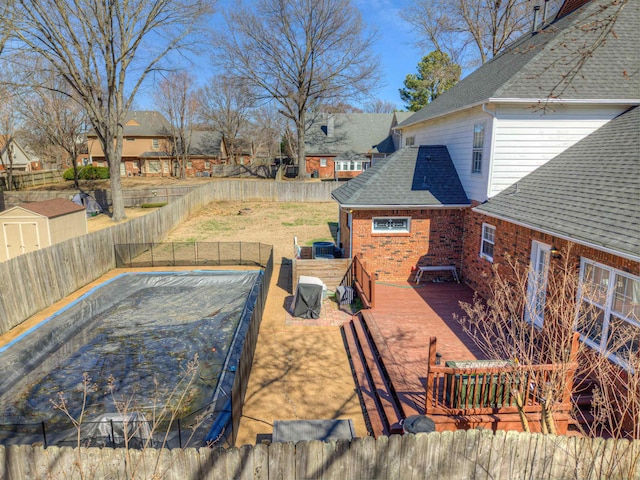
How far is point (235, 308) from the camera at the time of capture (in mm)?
12773

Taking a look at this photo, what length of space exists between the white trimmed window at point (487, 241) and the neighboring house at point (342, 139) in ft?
103

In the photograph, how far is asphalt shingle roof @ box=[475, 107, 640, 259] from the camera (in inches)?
267

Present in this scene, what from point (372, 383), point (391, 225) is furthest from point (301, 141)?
point (372, 383)

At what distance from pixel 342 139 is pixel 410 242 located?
33207 millimetres

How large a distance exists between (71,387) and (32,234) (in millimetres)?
10624

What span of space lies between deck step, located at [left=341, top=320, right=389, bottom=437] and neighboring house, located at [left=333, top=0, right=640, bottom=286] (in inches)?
154

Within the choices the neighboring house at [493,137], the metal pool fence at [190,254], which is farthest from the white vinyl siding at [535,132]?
the metal pool fence at [190,254]

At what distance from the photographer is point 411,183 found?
13734 mm

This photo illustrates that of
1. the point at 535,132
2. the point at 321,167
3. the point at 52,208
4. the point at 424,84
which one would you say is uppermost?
the point at 424,84

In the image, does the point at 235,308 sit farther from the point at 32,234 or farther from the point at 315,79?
the point at 315,79

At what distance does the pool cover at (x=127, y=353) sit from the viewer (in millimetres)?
7785

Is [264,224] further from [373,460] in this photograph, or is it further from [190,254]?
[373,460]

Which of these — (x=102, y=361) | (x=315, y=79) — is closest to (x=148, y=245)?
(x=102, y=361)

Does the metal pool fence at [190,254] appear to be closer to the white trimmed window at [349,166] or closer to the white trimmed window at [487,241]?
the white trimmed window at [487,241]
